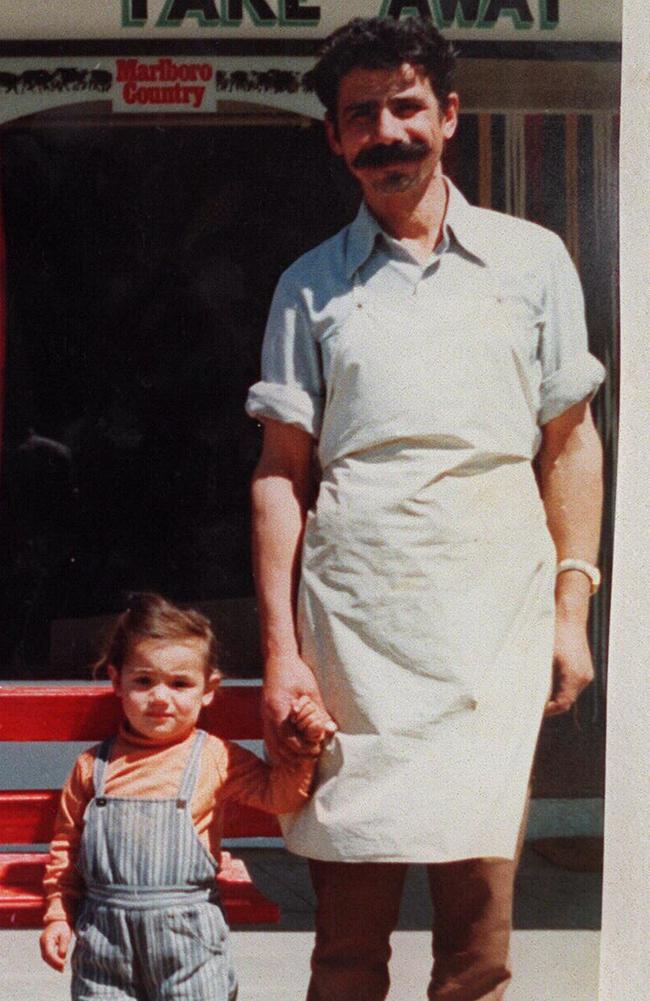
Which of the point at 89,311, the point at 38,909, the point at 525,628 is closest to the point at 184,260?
the point at 89,311

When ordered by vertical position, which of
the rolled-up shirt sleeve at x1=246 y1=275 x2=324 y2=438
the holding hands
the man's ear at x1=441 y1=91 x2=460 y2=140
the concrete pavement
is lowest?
the concrete pavement

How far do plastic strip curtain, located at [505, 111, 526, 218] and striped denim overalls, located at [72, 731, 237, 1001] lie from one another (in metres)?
1.47

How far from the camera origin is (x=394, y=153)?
334 cm

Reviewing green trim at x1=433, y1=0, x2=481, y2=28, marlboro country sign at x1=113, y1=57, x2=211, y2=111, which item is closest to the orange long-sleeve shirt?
marlboro country sign at x1=113, y1=57, x2=211, y2=111

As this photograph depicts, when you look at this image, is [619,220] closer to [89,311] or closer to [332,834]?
[89,311]

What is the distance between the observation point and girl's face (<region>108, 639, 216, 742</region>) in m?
3.25

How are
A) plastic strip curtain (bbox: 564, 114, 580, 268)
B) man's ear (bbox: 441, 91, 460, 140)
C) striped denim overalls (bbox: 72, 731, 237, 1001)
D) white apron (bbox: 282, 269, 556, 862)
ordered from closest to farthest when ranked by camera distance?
1. striped denim overalls (bbox: 72, 731, 237, 1001)
2. white apron (bbox: 282, 269, 556, 862)
3. man's ear (bbox: 441, 91, 460, 140)
4. plastic strip curtain (bbox: 564, 114, 580, 268)

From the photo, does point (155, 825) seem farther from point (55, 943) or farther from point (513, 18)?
point (513, 18)

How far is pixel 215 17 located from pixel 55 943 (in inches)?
83.3

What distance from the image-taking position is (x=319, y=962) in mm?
3424

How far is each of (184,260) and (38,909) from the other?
1.55m

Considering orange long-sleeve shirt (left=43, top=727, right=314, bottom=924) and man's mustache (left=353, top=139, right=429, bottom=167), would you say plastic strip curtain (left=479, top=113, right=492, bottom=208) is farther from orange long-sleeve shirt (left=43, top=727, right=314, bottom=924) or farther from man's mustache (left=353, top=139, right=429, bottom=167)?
orange long-sleeve shirt (left=43, top=727, right=314, bottom=924)

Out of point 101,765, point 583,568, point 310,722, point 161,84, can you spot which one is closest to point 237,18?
point 161,84

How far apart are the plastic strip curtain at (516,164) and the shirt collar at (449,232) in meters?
0.12
